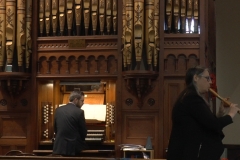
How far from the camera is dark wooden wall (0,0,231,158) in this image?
876cm

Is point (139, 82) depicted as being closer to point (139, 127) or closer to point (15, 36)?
point (139, 127)

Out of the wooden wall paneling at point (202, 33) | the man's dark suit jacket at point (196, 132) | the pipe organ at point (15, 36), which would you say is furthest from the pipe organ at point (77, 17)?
the man's dark suit jacket at point (196, 132)

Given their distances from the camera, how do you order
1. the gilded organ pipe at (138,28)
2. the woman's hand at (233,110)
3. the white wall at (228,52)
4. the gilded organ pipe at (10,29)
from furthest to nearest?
the white wall at (228,52)
the gilded organ pipe at (10,29)
the gilded organ pipe at (138,28)
the woman's hand at (233,110)

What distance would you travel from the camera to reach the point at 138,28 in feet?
28.0

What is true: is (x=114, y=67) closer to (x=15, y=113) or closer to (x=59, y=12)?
(x=59, y=12)

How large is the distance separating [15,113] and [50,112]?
0.61 metres

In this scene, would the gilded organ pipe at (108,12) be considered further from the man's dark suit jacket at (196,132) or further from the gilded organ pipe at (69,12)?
the man's dark suit jacket at (196,132)

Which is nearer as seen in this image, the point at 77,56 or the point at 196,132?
the point at 196,132

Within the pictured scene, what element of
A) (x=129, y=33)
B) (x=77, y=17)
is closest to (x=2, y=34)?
(x=77, y=17)

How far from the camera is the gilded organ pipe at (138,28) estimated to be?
855cm

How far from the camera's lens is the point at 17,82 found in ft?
29.6

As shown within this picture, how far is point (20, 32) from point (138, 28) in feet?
6.34

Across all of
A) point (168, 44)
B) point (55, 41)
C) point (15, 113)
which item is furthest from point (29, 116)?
point (168, 44)

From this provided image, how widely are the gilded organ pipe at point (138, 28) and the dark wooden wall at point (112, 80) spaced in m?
0.33
